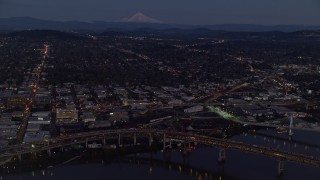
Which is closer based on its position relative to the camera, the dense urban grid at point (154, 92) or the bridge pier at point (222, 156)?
the bridge pier at point (222, 156)

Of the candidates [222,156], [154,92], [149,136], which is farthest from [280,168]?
[154,92]

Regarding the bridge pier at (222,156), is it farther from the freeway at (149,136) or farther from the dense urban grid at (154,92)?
the dense urban grid at (154,92)

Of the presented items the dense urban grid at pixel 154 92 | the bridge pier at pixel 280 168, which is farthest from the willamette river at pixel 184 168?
the dense urban grid at pixel 154 92

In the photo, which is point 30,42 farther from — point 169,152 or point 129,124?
point 169,152

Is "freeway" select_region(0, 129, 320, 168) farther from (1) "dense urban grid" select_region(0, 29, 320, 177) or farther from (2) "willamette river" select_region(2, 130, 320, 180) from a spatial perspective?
(1) "dense urban grid" select_region(0, 29, 320, 177)

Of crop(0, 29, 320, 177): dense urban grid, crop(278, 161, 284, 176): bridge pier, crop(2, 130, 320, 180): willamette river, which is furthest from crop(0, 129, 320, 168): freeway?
crop(0, 29, 320, 177): dense urban grid
